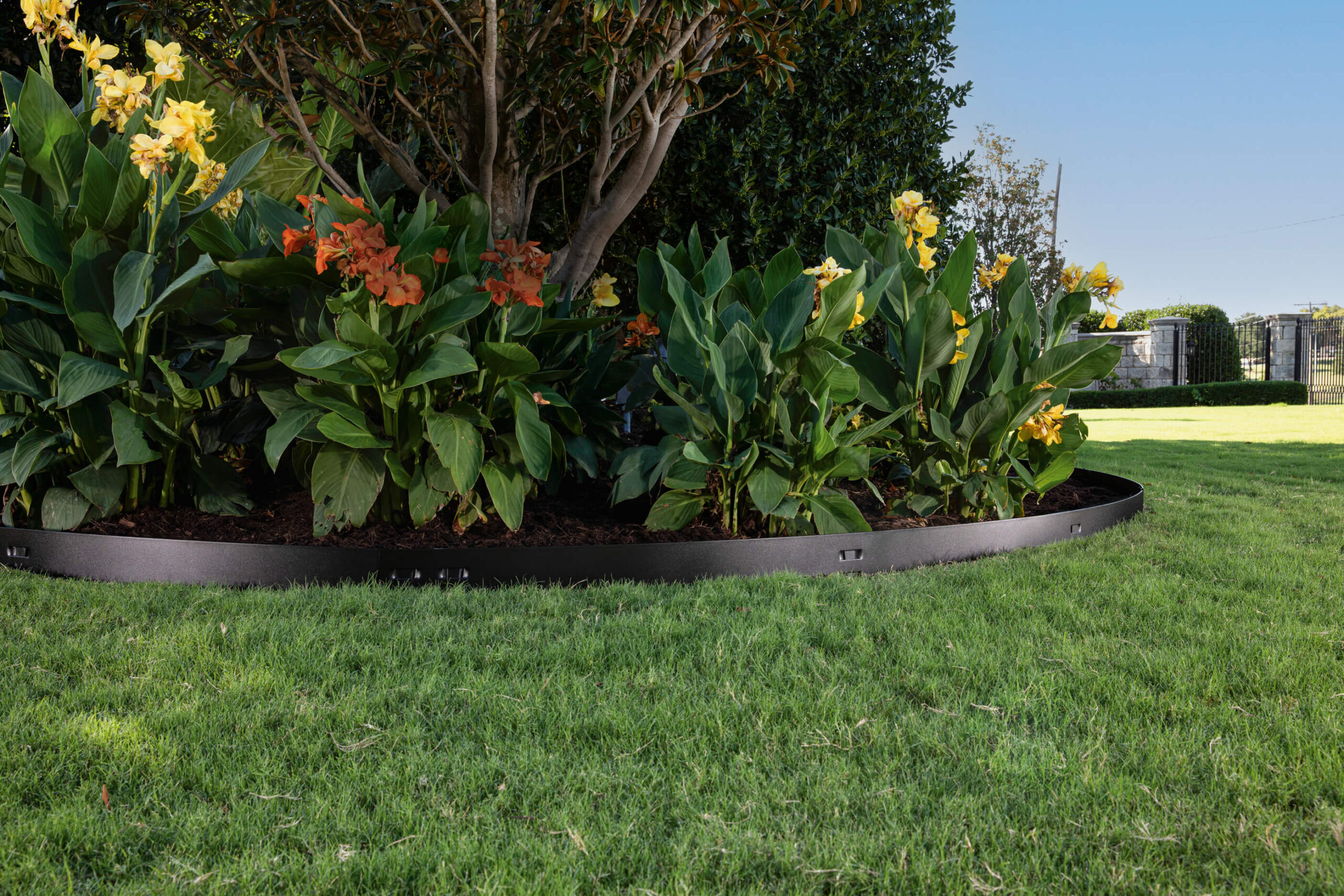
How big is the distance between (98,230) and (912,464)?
300 centimetres

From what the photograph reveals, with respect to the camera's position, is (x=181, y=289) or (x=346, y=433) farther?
(x=181, y=289)

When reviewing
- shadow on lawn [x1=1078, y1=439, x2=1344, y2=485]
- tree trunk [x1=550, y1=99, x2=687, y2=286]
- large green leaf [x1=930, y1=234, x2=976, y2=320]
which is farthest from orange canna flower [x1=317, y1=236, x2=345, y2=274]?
shadow on lawn [x1=1078, y1=439, x2=1344, y2=485]

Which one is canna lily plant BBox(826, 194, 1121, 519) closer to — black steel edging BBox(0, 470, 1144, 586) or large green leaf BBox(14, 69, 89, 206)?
black steel edging BBox(0, 470, 1144, 586)

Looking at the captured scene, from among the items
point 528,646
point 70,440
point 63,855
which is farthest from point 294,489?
point 63,855

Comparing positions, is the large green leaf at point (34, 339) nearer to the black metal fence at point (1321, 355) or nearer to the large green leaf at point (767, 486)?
the large green leaf at point (767, 486)

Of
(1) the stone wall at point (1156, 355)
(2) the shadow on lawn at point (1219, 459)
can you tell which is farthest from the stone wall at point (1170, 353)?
(2) the shadow on lawn at point (1219, 459)

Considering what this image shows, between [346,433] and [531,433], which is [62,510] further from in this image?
[531,433]

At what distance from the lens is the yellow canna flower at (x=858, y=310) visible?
9.33 feet

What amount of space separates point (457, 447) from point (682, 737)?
1330 mm

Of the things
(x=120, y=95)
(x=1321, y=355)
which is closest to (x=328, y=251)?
(x=120, y=95)

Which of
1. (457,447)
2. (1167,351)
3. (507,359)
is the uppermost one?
(1167,351)

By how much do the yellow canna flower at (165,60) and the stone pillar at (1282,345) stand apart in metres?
23.5

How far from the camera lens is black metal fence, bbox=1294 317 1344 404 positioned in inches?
757

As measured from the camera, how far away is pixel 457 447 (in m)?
2.58
